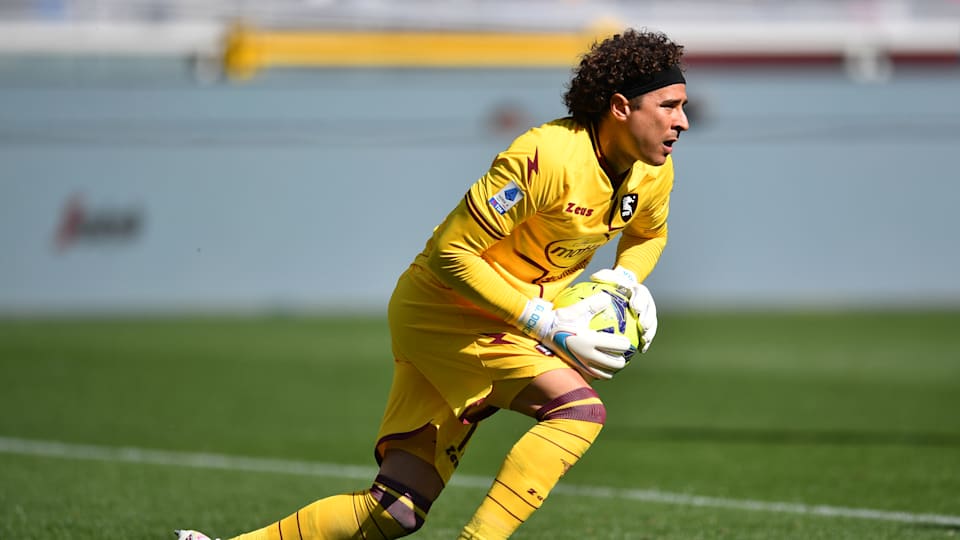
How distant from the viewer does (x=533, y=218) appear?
4.94 m

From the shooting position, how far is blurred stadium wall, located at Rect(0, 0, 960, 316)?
77.6 ft

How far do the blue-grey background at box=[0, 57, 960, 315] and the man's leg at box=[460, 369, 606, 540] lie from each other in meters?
19.4

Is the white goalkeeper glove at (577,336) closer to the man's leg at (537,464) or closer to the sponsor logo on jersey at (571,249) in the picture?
the man's leg at (537,464)

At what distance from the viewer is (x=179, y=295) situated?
23875 mm

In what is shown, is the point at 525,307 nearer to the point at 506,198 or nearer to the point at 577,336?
the point at 577,336

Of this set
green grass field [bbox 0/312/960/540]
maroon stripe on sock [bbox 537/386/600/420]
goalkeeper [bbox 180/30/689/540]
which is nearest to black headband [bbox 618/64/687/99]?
goalkeeper [bbox 180/30/689/540]

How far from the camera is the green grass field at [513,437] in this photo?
7.04 metres

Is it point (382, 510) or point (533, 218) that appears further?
point (382, 510)

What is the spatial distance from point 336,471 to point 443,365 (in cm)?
437

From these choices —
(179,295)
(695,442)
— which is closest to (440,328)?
(695,442)

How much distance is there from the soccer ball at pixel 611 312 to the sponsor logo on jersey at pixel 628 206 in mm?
306

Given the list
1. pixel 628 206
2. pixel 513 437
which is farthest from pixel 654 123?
pixel 513 437

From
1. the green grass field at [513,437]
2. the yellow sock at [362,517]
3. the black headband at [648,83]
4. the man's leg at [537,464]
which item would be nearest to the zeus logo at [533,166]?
the black headband at [648,83]

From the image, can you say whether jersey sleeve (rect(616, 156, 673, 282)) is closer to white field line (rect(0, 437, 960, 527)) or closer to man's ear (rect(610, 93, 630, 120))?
man's ear (rect(610, 93, 630, 120))
